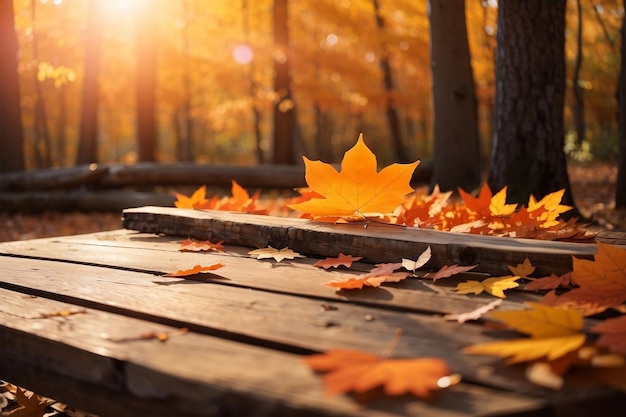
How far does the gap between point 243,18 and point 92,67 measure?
6877mm

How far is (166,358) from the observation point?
101 cm

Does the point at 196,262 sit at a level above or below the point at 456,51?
below

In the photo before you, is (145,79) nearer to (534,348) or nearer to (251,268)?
(251,268)

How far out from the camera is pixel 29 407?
177 cm

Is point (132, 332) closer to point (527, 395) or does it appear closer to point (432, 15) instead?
point (527, 395)

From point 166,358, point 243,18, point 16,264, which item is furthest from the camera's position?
point 243,18

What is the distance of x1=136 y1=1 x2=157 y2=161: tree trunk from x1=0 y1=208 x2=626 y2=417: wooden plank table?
10019 millimetres

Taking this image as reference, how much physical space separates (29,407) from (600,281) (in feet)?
5.31

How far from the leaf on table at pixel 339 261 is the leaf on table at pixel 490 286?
0.37m

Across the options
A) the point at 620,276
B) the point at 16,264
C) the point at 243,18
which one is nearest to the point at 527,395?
the point at 620,276

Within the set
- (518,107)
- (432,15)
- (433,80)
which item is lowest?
(518,107)

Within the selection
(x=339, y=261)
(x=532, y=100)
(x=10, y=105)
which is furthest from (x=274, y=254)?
(x=10, y=105)

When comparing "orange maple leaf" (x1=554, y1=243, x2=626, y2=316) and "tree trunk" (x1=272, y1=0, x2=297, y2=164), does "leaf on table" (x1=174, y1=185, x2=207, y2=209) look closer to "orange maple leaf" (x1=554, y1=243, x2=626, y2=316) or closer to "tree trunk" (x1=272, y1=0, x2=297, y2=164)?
"orange maple leaf" (x1=554, y1=243, x2=626, y2=316)

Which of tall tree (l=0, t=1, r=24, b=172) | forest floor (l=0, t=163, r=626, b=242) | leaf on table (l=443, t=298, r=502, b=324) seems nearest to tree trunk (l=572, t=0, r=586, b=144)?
forest floor (l=0, t=163, r=626, b=242)
